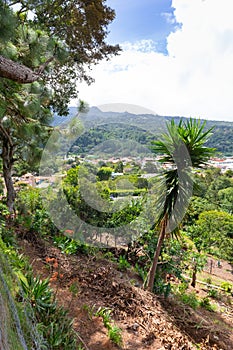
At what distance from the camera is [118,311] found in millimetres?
2713

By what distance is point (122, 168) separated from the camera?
3.64 meters

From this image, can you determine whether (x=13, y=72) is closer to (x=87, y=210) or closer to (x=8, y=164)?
(x=8, y=164)

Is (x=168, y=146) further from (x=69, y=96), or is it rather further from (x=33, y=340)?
(x=69, y=96)

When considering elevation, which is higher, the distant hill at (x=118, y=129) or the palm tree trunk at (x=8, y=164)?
the distant hill at (x=118, y=129)

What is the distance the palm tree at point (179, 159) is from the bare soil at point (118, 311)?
1076 mm

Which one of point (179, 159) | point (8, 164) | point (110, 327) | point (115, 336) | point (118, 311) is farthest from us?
point (8, 164)

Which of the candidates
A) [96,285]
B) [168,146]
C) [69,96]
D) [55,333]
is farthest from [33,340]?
[69,96]

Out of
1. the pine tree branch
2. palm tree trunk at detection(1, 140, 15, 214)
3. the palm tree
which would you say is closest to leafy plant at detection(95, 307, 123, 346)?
the palm tree

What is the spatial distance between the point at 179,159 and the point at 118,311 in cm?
189

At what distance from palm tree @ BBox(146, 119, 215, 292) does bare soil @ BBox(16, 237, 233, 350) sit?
1.08 meters

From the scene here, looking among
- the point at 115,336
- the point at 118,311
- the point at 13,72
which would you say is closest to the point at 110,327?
the point at 115,336

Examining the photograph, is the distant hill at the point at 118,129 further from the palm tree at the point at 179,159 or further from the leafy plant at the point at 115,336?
the leafy plant at the point at 115,336

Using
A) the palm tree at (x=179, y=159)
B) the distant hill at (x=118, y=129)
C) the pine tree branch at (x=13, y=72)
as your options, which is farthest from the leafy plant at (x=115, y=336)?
the pine tree branch at (x=13, y=72)

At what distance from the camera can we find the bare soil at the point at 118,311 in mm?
2328
